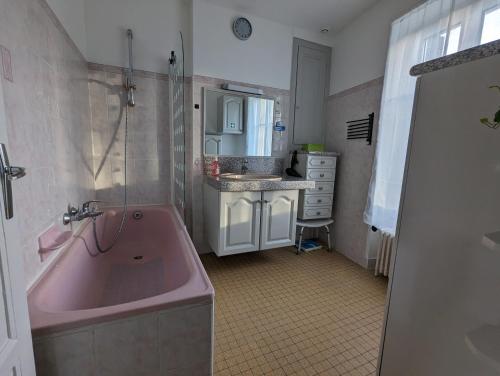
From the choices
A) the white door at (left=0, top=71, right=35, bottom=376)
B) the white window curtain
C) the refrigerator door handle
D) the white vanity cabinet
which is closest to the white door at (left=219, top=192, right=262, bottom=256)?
the white vanity cabinet

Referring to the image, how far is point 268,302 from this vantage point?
6.14 feet

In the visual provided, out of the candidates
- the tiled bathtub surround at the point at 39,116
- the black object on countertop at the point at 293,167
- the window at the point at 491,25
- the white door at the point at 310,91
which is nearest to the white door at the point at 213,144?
the black object on countertop at the point at 293,167

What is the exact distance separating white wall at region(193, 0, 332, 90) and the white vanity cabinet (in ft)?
4.05

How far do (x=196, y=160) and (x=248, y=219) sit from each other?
2.70 ft

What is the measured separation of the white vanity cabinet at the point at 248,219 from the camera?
218cm

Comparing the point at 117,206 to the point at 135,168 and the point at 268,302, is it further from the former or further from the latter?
the point at 268,302

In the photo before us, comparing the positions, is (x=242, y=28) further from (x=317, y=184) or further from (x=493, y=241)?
(x=493, y=241)

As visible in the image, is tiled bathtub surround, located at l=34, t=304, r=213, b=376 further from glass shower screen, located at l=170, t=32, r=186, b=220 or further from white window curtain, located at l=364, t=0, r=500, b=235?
white window curtain, located at l=364, t=0, r=500, b=235

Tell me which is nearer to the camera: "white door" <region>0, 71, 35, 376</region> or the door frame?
"white door" <region>0, 71, 35, 376</region>

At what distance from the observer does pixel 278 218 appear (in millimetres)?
2379

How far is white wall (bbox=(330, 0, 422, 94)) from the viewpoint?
2129mm

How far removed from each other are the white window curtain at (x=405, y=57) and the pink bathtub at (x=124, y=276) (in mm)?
1712

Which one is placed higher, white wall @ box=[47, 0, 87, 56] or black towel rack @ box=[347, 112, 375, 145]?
white wall @ box=[47, 0, 87, 56]

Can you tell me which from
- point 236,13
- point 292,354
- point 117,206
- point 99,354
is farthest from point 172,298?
point 236,13
